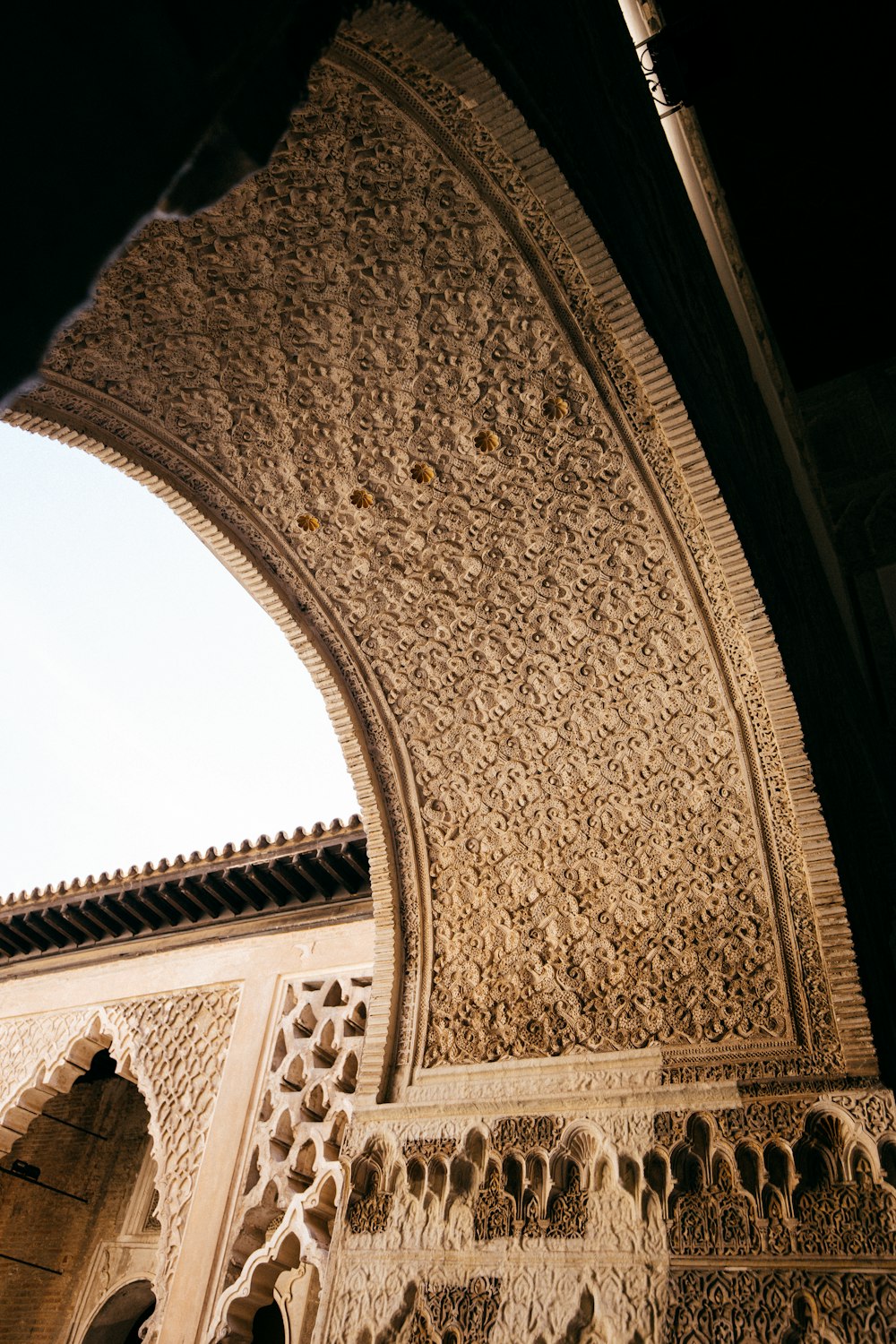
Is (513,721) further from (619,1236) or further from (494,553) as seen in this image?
(619,1236)

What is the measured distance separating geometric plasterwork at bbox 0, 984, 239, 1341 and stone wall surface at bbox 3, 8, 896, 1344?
1987 mm

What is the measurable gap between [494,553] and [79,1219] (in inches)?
235

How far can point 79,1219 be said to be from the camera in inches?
256

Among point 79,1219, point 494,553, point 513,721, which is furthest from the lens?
point 79,1219

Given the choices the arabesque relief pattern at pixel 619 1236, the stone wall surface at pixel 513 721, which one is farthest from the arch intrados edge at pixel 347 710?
the arabesque relief pattern at pixel 619 1236

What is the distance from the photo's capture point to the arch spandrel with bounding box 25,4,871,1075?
2428 millimetres

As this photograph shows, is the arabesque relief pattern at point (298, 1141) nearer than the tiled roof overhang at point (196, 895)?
Yes

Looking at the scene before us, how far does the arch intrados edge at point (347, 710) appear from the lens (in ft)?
9.87

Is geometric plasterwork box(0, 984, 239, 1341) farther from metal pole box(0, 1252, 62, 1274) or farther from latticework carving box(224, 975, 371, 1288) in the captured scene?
metal pole box(0, 1252, 62, 1274)

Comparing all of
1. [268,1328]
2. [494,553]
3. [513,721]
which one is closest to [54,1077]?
[268,1328]

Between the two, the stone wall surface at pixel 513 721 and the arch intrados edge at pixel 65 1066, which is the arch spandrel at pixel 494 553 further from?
the arch intrados edge at pixel 65 1066

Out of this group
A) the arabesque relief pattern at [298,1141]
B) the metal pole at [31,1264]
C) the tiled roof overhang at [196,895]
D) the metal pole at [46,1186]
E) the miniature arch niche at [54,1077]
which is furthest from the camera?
the metal pole at [46,1186]

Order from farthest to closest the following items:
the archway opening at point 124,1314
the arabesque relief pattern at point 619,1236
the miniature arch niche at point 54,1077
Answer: the archway opening at point 124,1314 < the miniature arch niche at point 54,1077 < the arabesque relief pattern at point 619,1236

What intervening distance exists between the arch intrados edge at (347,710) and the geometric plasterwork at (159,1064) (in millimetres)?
1978
